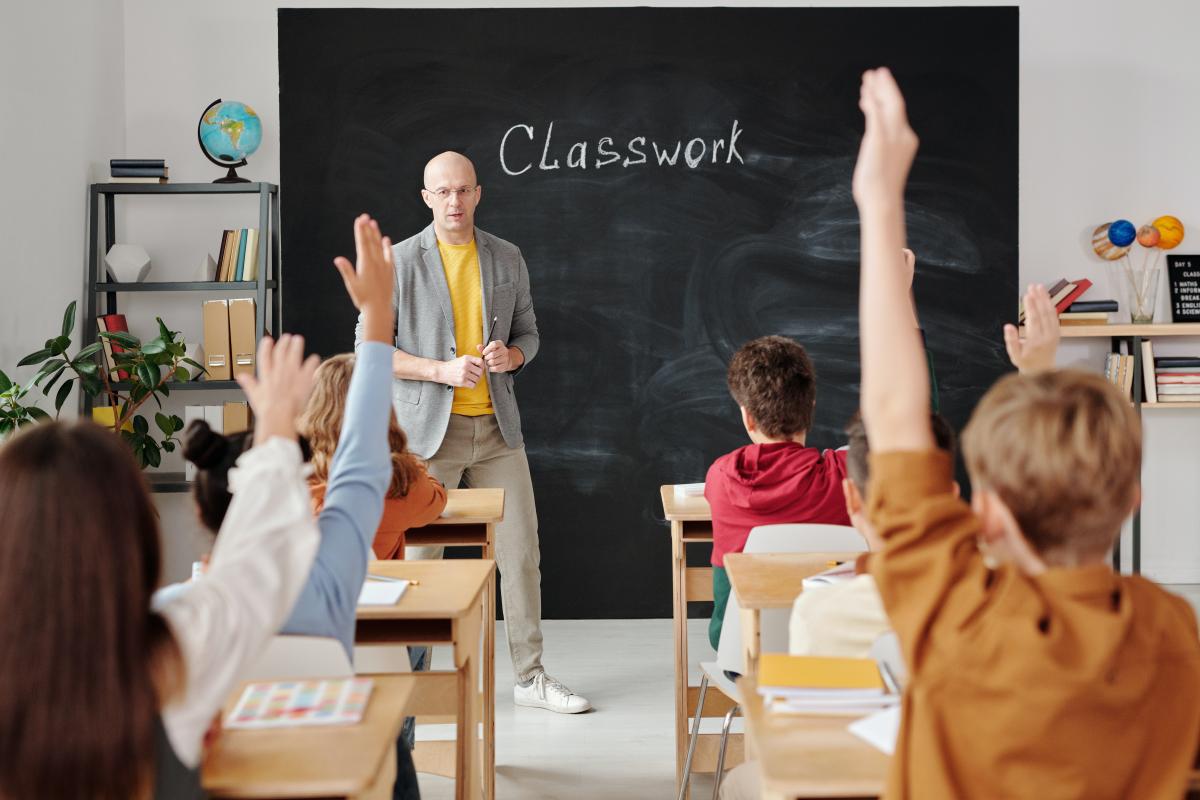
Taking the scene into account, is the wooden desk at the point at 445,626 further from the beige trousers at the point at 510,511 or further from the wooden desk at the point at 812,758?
the beige trousers at the point at 510,511

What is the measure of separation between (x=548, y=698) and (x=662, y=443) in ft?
4.99

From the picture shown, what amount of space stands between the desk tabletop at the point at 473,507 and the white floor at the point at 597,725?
72cm

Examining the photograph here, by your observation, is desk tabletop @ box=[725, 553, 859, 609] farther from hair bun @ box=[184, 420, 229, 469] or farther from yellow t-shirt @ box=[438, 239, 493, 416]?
yellow t-shirt @ box=[438, 239, 493, 416]

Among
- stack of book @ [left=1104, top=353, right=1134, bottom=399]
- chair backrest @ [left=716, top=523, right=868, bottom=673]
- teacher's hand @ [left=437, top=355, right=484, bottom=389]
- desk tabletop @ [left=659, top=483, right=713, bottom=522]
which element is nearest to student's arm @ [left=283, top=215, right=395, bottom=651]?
chair backrest @ [left=716, top=523, right=868, bottom=673]

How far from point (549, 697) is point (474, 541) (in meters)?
0.85

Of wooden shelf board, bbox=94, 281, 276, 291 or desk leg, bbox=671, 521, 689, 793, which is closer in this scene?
desk leg, bbox=671, 521, 689, 793

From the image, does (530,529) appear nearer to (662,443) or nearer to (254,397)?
(662,443)

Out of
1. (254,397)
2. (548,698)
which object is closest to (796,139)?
(548,698)

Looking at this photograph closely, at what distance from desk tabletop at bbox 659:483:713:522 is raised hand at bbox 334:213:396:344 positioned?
1.57 metres

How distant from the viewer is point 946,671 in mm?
1124

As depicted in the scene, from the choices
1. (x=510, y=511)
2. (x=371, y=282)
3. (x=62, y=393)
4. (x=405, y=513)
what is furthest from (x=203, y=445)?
(x=62, y=393)

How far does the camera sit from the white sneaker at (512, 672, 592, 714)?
381cm

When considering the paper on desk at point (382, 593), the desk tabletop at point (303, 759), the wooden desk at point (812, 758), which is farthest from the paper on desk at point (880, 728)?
the paper on desk at point (382, 593)

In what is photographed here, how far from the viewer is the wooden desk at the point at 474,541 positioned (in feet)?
10.4
